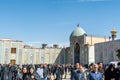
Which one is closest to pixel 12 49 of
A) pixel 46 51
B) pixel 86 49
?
pixel 46 51

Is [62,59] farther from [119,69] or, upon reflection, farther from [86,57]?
[119,69]

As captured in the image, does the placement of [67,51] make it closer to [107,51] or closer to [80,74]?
[107,51]

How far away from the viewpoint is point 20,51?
67125mm

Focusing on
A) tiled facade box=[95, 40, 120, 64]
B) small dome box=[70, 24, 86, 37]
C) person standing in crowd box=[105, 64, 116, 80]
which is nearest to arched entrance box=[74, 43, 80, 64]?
small dome box=[70, 24, 86, 37]

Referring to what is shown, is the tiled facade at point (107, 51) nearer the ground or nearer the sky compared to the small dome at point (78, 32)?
nearer the ground

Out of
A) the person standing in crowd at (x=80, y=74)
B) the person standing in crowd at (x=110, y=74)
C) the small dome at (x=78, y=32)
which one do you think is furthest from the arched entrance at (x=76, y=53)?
the person standing in crowd at (x=80, y=74)

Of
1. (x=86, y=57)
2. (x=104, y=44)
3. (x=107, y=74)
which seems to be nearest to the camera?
(x=107, y=74)

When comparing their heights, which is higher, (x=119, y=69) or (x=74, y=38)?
(x=74, y=38)

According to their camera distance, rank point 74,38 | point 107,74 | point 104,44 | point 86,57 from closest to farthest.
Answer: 1. point 107,74
2. point 104,44
3. point 86,57
4. point 74,38

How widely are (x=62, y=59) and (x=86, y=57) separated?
1233 centimetres

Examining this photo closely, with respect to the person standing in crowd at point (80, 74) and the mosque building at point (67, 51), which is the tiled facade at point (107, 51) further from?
the person standing in crowd at point (80, 74)

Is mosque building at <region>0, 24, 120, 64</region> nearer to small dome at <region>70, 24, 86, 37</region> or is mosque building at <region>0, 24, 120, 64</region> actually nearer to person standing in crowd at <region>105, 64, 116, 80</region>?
small dome at <region>70, 24, 86, 37</region>

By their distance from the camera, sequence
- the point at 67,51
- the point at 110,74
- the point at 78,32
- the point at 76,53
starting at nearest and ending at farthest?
the point at 110,74 < the point at 76,53 < the point at 78,32 < the point at 67,51

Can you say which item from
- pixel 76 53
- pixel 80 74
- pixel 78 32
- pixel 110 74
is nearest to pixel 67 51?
pixel 76 53
